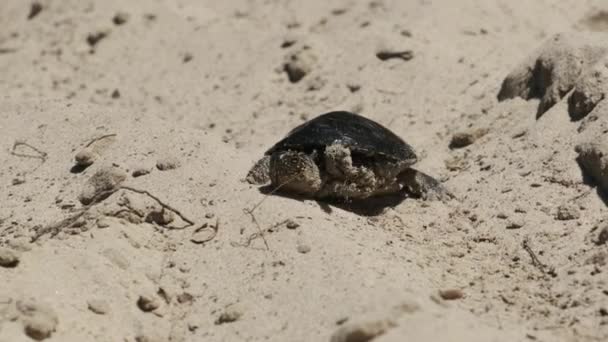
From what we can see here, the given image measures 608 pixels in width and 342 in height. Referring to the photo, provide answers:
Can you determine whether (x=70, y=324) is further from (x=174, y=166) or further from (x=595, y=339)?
(x=595, y=339)

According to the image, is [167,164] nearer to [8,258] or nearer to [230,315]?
[8,258]

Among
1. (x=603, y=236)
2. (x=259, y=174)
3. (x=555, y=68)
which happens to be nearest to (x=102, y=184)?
(x=259, y=174)

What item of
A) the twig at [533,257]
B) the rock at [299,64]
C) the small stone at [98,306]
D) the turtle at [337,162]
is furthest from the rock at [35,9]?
the twig at [533,257]

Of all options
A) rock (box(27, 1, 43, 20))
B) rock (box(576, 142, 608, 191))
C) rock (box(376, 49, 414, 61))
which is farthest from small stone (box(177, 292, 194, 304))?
rock (box(27, 1, 43, 20))

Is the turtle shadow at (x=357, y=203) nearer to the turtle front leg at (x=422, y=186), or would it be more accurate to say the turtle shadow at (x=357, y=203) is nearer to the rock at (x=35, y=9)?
the turtle front leg at (x=422, y=186)

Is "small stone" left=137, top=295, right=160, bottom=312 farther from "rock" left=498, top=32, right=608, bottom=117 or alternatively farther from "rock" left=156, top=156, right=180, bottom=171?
"rock" left=498, top=32, right=608, bottom=117

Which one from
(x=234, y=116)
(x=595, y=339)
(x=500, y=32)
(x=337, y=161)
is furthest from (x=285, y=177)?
(x=500, y=32)
